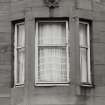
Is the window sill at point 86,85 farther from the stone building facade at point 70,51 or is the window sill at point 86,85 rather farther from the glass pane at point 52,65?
the glass pane at point 52,65

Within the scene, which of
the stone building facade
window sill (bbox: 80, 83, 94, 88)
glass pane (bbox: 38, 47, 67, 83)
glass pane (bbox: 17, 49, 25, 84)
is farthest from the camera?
glass pane (bbox: 17, 49, 25, 84)

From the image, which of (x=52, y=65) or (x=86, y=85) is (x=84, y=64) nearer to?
(x=86, y=85)

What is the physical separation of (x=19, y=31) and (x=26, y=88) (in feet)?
7.96

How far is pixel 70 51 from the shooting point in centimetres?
1376

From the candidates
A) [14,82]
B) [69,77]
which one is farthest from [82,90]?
[14,82]

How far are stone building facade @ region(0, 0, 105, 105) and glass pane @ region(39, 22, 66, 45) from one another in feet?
0.98

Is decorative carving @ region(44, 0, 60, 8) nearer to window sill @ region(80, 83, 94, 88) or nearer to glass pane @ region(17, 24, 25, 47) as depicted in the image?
glass pane @ region(17, 24, 25, 47)

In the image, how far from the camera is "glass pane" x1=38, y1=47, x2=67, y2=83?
13.7 metres

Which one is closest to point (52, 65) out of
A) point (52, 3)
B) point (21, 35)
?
point (21, 35)

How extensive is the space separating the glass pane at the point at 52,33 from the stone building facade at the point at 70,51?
30 cm

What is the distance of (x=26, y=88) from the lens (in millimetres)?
13484

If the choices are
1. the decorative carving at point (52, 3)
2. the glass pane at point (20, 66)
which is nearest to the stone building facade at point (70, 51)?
the decorative carving at point (52, 3)

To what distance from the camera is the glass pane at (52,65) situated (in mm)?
13734

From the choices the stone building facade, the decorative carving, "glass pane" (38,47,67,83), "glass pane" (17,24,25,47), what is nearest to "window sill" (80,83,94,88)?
the stone building facade
